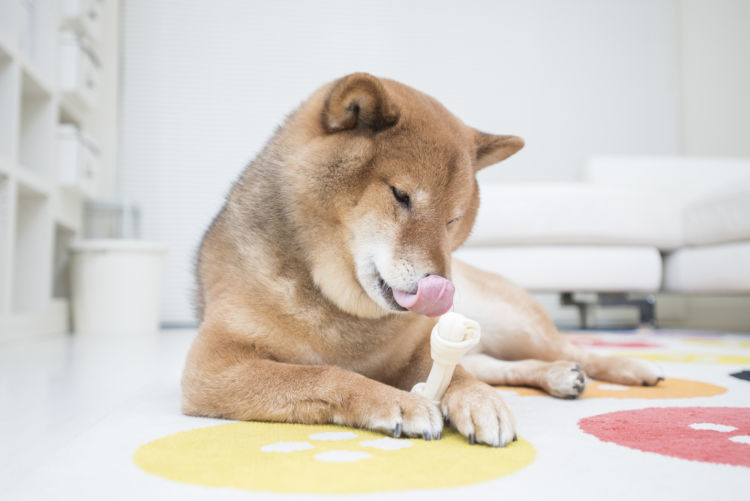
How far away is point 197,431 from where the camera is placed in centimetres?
101

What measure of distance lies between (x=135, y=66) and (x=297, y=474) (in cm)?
473

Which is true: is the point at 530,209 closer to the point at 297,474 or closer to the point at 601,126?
the point at 601,126

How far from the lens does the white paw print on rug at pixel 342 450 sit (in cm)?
84

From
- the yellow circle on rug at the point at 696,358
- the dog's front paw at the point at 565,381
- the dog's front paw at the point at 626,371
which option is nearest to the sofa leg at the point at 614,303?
the yellow circle on rug at the point at 696,358

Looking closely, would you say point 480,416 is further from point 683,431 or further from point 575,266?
point 575,266

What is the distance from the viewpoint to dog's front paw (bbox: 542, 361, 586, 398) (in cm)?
135

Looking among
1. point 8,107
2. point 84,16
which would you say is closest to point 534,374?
point 8,107

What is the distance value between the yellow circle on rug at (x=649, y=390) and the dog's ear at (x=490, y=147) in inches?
23.2

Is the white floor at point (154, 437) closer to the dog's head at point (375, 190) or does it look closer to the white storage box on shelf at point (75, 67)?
the dog's head at point (375, 190)

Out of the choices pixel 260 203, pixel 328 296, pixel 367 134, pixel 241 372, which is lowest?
pixel 241 372

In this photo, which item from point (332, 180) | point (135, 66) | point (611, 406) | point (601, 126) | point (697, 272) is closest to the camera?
point (332, 180)

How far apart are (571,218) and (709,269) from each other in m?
0.79

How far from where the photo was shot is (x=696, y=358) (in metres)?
2.13

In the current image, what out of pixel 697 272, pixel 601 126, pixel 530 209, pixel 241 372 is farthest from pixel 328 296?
pixel 601 126
